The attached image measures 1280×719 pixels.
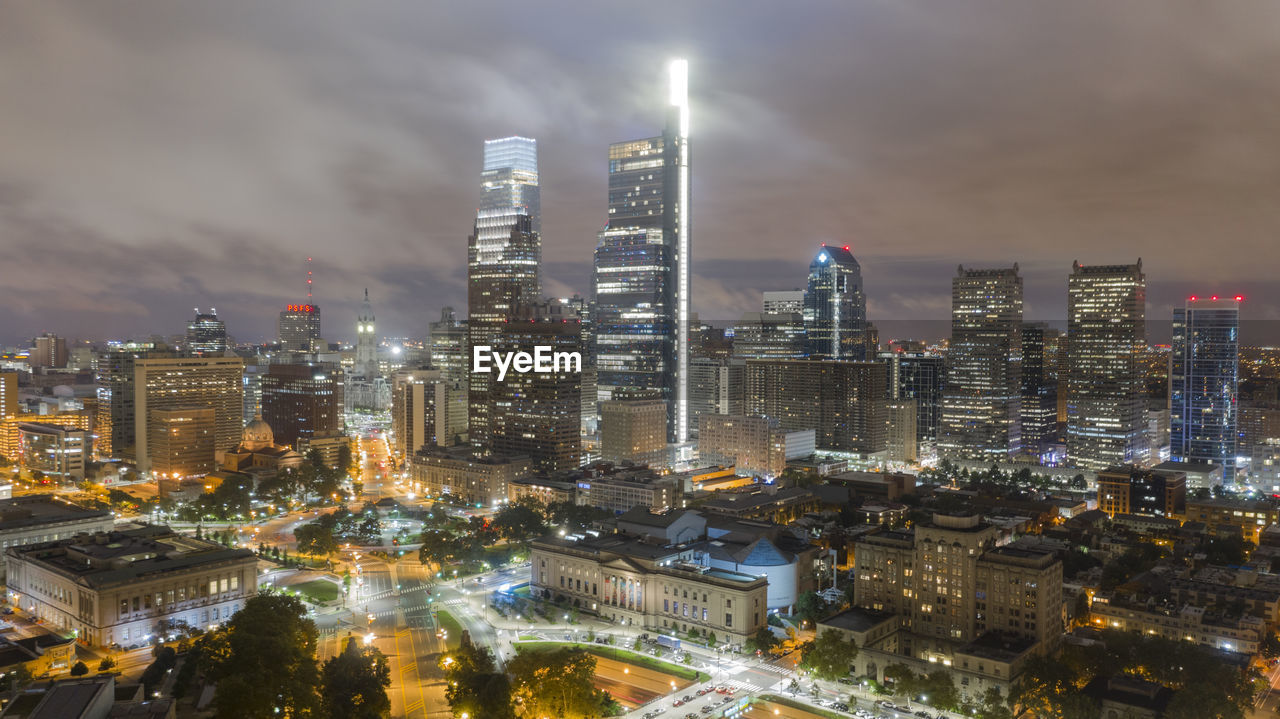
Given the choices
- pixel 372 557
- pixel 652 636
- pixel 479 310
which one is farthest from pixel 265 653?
pixel 479 310

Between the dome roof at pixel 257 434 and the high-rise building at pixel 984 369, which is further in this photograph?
the high-rise building at pixel 984 369

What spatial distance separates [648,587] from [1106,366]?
101197mm

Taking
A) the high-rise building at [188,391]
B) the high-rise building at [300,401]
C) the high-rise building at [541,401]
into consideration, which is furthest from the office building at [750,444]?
the high-rise building at [188,391]

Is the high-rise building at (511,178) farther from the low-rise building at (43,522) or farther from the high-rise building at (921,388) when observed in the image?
the low-rise building at (43,522)

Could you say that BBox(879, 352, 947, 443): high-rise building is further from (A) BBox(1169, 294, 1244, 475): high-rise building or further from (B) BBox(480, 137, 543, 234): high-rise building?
(B) BBox(480, 137, 543, 234): high-rise building

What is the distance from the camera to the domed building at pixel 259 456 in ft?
381

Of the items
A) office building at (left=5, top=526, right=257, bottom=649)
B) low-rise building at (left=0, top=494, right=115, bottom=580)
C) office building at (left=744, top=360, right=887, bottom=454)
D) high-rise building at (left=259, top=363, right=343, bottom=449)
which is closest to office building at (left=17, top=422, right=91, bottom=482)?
high-rise building at (left=259, top=363, right=343, bottom=449)

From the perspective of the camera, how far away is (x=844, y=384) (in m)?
148

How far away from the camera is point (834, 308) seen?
180 meters

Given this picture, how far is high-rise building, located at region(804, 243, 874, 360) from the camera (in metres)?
180

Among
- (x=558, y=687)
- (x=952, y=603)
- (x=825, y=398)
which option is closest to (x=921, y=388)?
(x=825, y=398)

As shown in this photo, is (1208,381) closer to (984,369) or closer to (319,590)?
(984,369)

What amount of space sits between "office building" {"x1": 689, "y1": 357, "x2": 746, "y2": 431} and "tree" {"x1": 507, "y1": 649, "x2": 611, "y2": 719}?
114 metres

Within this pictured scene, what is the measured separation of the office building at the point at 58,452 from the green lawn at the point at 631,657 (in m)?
89.4
